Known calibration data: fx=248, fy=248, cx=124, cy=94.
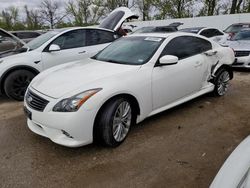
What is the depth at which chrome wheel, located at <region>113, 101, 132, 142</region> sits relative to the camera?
3.25 meters

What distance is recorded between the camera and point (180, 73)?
13.3 ft

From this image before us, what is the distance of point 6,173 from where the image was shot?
286cm

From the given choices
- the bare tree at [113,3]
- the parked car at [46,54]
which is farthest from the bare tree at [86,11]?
the parked car at [46,54]

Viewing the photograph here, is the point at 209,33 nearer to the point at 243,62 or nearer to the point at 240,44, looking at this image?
the point at 240,44

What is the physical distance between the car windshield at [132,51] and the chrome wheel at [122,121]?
2.49 feet

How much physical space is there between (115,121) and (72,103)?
25.0 inches

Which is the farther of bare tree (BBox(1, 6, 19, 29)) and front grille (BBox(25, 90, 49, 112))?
bare tree (BBox(1, 6, 19, 29))

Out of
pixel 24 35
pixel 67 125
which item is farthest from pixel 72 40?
pixel 24 35

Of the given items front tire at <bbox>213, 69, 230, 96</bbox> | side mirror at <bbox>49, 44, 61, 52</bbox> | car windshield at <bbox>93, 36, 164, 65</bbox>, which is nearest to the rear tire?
side mirror at <bbox>49, 44, 61, 52</bbox>

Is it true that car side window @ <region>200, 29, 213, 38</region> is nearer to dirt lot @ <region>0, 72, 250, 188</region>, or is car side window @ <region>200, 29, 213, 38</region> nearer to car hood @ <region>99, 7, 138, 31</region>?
car hood @ <region>99, 7, 138, 31</region>

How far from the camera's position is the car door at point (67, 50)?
5719 millimetres

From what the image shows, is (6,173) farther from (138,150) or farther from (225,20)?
(225,20)

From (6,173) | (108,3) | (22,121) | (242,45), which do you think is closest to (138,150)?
(6,173)

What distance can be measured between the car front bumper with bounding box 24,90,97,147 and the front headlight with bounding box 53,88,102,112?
4 centimetres
